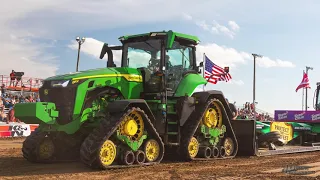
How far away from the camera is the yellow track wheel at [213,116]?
10391 millimetres

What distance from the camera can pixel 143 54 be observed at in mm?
10055

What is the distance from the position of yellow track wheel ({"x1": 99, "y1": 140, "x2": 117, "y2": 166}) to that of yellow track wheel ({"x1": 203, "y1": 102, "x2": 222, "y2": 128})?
326 cm

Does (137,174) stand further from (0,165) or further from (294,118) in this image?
(294,118)

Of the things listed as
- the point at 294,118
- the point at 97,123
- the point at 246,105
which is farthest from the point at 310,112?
the point at 246,105

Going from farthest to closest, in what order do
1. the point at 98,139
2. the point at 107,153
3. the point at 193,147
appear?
the point at 193,147
the point at 107,153
the point at 98,139

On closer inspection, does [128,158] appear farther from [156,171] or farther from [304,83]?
[304,83]

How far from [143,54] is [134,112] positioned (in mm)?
2149

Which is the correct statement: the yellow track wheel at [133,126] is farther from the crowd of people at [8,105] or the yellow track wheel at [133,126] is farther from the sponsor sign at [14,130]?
A: the sponsor sign at [14,130]

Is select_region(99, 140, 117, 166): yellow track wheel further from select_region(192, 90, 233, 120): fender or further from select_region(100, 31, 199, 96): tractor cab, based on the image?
select_region(192, 90, 233, 120): fender

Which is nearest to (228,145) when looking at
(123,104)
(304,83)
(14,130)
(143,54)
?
(143,54)

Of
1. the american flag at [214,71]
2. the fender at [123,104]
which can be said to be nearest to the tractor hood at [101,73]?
the fender at [123,104]

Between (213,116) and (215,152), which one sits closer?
(215,152)

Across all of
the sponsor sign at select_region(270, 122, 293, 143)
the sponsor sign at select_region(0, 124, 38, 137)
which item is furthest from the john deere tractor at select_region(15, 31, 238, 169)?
the sponsor sign at select_region(0, 124, 38, 137)

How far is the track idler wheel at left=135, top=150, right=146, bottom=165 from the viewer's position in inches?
329
